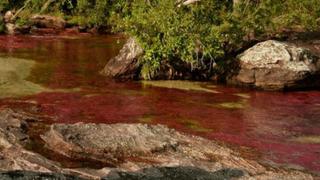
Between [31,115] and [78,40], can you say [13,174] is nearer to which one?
[31,115]

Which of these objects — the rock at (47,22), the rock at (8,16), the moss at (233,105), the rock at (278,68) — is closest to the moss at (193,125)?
the moss at (233,105)

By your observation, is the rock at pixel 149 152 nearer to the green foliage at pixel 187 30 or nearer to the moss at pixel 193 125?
the moss at pixel 193 125

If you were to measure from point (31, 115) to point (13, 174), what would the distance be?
6332 millimetres

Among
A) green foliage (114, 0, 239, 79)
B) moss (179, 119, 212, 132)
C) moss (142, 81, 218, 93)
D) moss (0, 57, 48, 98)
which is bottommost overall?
moss (179, 119, 212, 132)

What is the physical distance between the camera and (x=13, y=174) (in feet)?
35.0

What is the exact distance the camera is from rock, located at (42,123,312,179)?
1209 cm

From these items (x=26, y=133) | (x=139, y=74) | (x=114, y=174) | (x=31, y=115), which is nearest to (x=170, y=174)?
(x=114, y=174)

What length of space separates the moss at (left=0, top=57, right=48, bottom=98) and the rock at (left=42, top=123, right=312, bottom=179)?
6.63 meters

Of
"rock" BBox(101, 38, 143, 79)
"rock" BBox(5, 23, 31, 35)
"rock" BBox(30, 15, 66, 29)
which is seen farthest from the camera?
"rock" BBox(30, 15, 66, 29)

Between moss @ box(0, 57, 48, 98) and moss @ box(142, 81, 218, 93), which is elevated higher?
moss @ box(0, 57, 48, 98)

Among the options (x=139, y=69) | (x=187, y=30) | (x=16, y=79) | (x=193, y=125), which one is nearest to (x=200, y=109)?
(x=193, y=125)

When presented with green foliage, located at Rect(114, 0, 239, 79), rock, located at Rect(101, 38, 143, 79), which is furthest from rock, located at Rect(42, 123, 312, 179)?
rock, located at Rect(101, 38, 143, 79)

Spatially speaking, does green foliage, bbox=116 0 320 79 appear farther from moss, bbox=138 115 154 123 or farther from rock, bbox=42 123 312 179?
rock, bbox=42 123 312 179

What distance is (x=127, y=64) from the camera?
2395 centimetres
